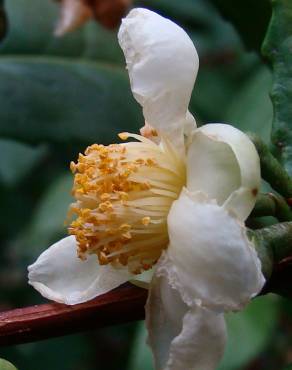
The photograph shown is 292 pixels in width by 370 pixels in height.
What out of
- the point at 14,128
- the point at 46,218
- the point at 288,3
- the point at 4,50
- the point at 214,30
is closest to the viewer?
the point at 288,3

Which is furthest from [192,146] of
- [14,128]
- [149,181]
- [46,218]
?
[46,218]

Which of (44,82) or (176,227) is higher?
(176,227)

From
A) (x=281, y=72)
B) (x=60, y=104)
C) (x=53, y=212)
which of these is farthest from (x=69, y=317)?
(x=53, y=212)

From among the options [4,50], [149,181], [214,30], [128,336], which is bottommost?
[128,336]

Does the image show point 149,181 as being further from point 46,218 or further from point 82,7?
point 46,218

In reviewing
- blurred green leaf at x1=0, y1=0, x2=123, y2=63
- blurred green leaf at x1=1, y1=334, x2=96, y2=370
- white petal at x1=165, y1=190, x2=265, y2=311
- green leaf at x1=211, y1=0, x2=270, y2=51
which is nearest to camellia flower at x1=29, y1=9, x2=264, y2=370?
white petal at x1=165, y1=190, x2=265, y2=311

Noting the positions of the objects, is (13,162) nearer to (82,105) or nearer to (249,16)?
(82,105)
